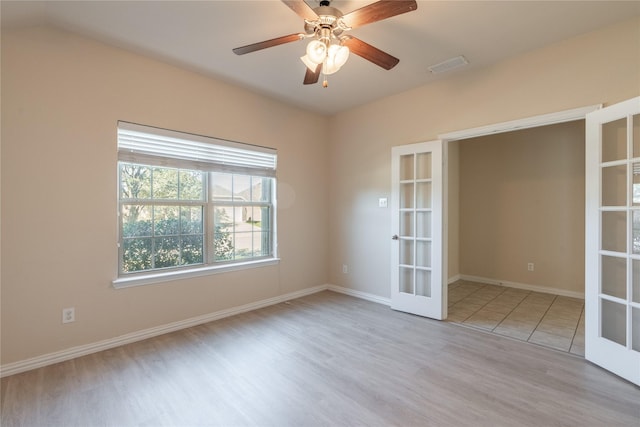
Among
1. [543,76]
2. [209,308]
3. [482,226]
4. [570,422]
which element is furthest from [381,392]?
[482,226]

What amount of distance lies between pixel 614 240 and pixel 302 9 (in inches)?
113

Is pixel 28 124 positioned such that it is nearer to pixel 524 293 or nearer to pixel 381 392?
pixel 381 392

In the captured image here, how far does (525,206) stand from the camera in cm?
471

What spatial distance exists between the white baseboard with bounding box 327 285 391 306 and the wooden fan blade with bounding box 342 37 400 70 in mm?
2919

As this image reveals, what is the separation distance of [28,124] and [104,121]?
1.68ft

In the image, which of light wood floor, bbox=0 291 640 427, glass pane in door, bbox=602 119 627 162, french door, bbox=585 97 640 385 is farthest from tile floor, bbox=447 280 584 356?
glass pane in door, bbox=602 119 627 162

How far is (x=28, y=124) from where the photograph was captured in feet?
7.73

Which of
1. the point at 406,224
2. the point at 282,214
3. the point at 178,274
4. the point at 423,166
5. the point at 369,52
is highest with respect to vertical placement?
the point at 369,52

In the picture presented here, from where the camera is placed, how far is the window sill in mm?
2809

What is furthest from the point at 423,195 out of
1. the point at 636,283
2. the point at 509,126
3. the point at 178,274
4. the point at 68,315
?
the point at 68,315

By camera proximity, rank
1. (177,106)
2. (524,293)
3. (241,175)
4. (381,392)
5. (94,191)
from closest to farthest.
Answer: (381,392) < (94,191) < (177,106) < (241,175) < (524,293)

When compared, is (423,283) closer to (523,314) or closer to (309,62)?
(523,314)

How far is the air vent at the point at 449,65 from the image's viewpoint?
2913 millimetres

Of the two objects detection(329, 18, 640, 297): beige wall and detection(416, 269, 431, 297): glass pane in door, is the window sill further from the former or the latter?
detection(416, 269, 431, 297): glass pane in door
